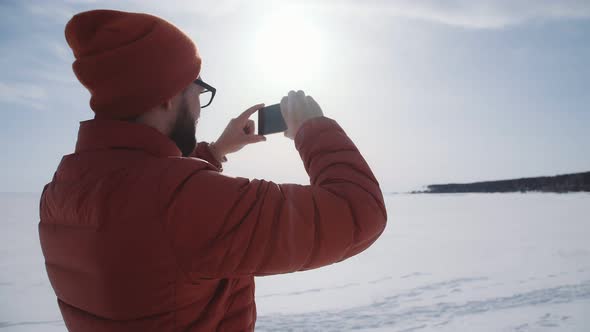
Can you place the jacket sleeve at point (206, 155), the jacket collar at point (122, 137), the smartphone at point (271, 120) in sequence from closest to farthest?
the jacket collar at point (122, 137), the smartphone at point (271, 120), the jacket sleeve at point (206, 155)

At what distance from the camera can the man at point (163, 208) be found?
2.74 ft

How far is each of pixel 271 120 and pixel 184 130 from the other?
427mm

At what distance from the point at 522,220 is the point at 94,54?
14067mm

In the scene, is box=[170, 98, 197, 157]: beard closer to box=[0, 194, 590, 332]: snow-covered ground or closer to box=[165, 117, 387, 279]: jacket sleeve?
box=[165, 117, 387, 279]: jacket sleeve

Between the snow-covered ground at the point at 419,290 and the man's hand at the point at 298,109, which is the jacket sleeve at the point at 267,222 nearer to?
the man's hand at the point at 298,109

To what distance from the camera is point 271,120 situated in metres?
1.51

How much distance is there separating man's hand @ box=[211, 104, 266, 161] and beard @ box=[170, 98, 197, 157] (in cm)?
50

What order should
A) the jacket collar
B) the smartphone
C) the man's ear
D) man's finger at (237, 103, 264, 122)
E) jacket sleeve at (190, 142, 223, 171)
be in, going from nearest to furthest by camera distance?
the jacket collar
the man's ear
the smartphone
man's finger at (237, 103, 264, 122)
jacket sleeve at (190, 142, 223, 171)

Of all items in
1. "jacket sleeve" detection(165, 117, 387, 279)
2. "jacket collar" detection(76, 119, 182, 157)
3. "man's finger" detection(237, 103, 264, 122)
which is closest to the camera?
"jacket sleeve" detection(165, 117, 387, 279)

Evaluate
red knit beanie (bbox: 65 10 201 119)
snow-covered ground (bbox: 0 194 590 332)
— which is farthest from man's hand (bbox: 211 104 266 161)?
snow-covered ground (bbox: 0 194 590 332)

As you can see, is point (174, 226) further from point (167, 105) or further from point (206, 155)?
point (206, 155)

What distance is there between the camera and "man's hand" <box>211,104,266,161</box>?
172 cm

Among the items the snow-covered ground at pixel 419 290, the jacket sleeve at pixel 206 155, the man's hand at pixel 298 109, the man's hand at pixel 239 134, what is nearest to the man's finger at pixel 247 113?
the man's hand at pixel 239 134

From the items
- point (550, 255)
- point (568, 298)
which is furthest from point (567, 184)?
point (568, 298)
